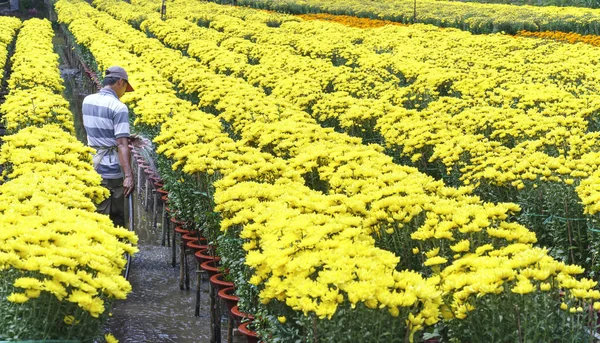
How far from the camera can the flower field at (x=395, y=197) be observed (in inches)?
148

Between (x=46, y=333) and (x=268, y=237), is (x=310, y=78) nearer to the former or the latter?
(x=268, y=237)

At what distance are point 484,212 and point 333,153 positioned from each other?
2238mm

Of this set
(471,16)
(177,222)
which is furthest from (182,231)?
(471,16)

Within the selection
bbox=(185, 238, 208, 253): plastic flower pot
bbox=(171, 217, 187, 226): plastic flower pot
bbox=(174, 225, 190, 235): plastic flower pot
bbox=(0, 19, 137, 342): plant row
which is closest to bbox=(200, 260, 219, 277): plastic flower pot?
bbox=(185, 238, 208, 253): plastic flower pot

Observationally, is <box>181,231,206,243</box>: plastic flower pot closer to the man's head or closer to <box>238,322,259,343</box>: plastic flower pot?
the man's head

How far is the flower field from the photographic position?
148 inches

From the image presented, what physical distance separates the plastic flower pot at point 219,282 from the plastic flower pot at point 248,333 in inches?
31.1

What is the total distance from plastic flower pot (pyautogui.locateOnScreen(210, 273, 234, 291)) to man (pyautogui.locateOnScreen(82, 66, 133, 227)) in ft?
5.36

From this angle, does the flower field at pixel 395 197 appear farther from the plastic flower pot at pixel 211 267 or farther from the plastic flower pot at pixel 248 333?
the plastic flower pot at pixel 211 267

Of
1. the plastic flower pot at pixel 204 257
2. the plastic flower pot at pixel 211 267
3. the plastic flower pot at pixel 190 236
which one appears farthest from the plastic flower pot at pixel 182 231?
the plastic flower pot at pixel 211 267

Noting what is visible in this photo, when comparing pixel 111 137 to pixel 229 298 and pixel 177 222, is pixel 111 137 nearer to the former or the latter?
pixel 177 222

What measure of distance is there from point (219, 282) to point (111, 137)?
2.40 metres

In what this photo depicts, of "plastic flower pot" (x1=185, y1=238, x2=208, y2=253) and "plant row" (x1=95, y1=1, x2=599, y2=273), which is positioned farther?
"plastic flower pot" (x1=185, y1=238, x2=208, y2=253)

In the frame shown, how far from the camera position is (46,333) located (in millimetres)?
3662
